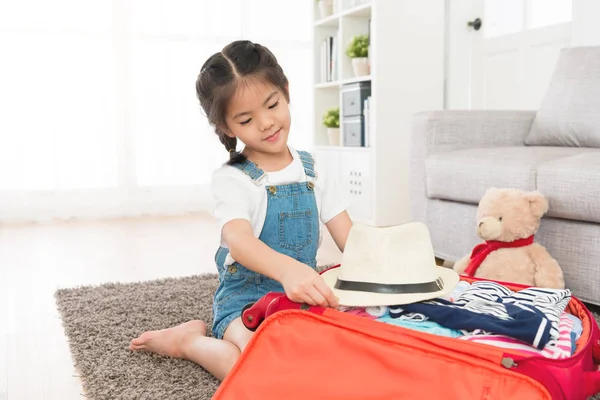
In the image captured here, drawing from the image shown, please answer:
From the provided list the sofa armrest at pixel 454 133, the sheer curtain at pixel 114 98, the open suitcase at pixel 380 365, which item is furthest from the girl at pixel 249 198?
the sheer curtain at pixel 114 98

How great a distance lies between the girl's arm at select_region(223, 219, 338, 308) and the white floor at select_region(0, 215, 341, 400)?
0.44 metres

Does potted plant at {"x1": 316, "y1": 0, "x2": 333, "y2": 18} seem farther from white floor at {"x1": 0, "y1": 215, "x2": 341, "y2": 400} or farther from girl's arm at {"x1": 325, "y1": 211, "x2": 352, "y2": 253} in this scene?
girl's arm at {"x1": 325, "y1": 211, "x2": 352, "y2": 253}

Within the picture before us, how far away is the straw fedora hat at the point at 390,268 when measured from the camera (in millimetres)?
960

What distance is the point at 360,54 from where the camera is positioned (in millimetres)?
3285

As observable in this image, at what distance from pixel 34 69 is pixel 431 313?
3.36 metres

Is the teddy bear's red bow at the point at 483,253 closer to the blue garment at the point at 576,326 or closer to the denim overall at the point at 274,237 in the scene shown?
the denim overall at the point at 274,237

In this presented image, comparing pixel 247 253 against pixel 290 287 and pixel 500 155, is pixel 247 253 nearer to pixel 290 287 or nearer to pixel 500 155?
pixel 290 287

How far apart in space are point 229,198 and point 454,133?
1.24 metres

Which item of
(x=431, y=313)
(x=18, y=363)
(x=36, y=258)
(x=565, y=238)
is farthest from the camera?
(x=36, y=258)

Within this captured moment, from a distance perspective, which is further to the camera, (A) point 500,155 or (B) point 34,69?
(B) point 34,69

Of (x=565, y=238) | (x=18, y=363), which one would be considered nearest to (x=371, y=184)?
(x=565, y=238)

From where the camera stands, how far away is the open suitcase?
30.1 inches

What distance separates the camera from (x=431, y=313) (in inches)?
36.5

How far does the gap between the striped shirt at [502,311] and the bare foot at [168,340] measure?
57 cm
